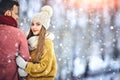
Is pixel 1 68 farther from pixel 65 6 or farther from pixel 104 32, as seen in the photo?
pixel 104 32

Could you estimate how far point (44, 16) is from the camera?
8.58 ft

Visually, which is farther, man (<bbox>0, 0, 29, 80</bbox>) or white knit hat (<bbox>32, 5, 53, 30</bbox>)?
white knit hat (<bbox>32, 5, 53, 30</bbox>)

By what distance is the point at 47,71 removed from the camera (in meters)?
2.56

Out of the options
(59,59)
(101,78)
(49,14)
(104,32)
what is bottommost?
(101,78)

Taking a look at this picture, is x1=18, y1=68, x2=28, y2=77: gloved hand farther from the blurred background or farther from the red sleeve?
the blurred background

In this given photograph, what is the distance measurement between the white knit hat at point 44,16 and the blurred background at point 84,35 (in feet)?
0.11

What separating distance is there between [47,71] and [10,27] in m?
0.44

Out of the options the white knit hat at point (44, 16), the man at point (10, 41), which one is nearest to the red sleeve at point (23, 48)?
the man at point (10, 41)

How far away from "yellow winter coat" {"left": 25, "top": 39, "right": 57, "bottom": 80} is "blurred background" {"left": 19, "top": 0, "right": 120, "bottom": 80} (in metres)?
0.06

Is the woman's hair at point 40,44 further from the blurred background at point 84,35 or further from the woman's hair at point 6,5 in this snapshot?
the woman's hair at point 6,5

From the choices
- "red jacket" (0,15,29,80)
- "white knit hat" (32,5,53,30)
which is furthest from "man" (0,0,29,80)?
"white knit hat" (32,5,53,30)

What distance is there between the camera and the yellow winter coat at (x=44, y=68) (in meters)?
2.55

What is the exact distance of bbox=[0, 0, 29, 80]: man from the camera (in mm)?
2502

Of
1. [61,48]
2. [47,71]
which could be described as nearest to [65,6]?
[61,48]
